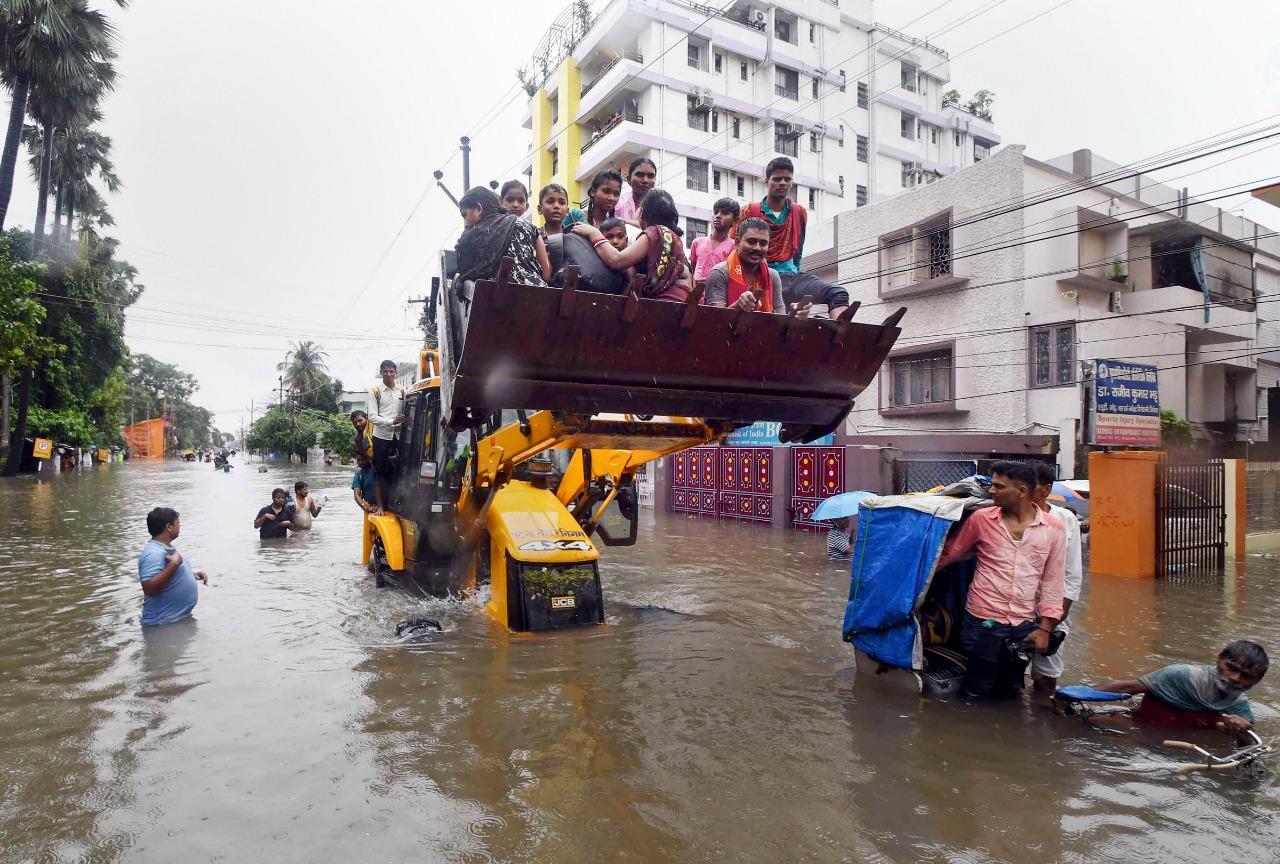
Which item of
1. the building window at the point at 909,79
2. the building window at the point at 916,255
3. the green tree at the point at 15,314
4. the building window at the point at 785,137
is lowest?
the green tree at the point at 15,314

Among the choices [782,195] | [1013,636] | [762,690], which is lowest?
[762,690]

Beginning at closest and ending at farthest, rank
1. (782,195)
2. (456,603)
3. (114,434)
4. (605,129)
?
(782,195) < (456,603) < (605,129) < (114,434)

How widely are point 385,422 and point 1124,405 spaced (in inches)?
552

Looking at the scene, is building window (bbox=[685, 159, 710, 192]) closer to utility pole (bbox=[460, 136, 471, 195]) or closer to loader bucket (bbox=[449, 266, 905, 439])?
utility pole (bbox=[460, 136, 471, 195])

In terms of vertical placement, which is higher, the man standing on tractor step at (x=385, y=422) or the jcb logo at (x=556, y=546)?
the man standing on tractor step at (x=385, y=422)

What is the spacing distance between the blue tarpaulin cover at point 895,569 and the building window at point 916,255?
15920mm

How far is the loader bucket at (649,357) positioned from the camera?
155 inches

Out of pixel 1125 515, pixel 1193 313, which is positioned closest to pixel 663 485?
pixel 1125 515

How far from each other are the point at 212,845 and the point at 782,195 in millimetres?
4738

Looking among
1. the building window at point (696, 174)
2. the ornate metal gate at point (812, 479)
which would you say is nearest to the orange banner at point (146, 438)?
the building window at point (696, 174)

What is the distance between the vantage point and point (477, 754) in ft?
13.2

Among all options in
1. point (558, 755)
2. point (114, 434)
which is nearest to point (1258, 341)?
point (558, 755)

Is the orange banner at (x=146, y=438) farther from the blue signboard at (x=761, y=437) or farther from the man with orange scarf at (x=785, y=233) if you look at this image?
the man with orange scarf at (x=785, y=233)

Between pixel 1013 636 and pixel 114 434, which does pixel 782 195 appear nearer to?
pixel 1013 636
